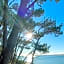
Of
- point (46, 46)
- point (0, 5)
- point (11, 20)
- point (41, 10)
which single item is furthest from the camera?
point (46, 46)

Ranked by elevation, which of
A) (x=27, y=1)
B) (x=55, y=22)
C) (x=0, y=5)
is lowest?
Result: (x=0, y=5)

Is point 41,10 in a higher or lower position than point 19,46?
higher

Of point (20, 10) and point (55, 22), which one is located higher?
point (55, 22)

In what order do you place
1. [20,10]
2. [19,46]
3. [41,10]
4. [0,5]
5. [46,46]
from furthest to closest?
1. [46,46]
2. [19,46]
3. [41,10]
4. [20,10]
5. [0,5]

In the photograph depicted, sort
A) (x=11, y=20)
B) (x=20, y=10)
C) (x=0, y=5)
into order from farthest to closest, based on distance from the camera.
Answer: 1. (x=20, y=10)
2. (x=11, y=20)
3. (x=0, y=5)

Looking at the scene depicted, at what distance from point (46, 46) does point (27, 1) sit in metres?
10.7

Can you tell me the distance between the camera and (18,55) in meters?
15.4

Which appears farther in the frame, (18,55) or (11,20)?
(18,55)

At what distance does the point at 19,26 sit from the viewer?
612 centimetres

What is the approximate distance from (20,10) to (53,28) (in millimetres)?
9280

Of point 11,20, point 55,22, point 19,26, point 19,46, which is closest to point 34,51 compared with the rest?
point 19,46

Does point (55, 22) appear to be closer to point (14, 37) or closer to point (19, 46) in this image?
point (19, 46)

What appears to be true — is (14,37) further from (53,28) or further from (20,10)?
(53,28)

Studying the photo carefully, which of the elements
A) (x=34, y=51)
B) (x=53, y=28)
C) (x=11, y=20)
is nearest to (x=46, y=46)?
(x=34, y=51)
